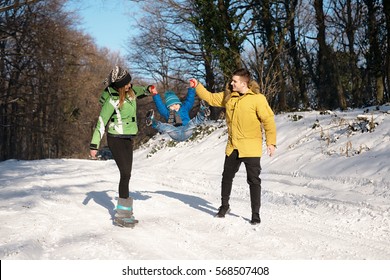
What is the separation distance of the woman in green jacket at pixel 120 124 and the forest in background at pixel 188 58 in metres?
10.7

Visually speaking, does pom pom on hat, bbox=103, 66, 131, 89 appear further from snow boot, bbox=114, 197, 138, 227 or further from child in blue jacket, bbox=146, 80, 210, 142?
snow boot, bbox=114, 197, 138, 227

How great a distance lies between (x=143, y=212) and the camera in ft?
19.9

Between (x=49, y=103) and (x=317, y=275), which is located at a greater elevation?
(x=49, y=103)

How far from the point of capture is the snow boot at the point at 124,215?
509 cm

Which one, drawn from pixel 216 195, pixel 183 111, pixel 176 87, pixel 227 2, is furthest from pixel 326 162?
pixel 176 87

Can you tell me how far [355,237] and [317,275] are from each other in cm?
143

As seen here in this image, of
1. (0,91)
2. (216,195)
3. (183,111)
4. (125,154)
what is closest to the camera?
(125,154)

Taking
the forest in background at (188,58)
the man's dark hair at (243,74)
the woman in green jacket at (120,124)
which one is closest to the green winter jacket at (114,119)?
the woman in green jacket at (120,124)

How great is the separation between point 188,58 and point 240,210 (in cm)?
2168

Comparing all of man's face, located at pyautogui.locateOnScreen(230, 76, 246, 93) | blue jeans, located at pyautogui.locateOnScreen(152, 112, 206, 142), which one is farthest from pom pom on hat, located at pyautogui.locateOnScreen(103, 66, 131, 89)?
man's face, located at pyautogui.locateOnScreen(230, 76, 246, 93)

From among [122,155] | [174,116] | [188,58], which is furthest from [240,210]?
[188,58]

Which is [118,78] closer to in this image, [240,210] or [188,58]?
[240,210]

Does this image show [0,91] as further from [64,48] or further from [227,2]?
[227,2]

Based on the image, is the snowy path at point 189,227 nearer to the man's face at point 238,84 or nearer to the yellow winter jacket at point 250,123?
the yellow winter jacket at point 250,123
